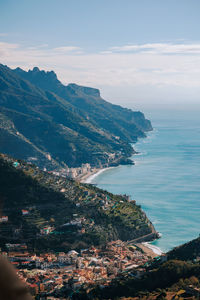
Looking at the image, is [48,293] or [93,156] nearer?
[48,293]

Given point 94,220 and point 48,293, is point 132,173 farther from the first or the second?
point 48,293

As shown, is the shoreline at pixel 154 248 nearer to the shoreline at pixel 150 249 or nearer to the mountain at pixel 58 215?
the shoreline at pixel 150 249

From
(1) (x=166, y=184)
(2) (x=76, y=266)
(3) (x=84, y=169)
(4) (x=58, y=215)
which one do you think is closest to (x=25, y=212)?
(4) (x=58, y=215)

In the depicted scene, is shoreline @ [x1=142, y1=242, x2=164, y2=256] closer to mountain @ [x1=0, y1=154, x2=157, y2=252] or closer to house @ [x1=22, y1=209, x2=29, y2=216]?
mountain @ [x1=0, y1=154, x2=157, y2=252]

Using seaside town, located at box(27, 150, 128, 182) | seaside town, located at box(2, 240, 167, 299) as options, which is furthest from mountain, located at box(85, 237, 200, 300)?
seaside town, located at box(27, 150, 128, 182)

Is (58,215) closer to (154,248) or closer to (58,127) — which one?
(154,248)

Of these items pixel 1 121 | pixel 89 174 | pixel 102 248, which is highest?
pixel 1 121

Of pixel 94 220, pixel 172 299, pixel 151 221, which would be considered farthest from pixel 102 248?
pixel 172 299
